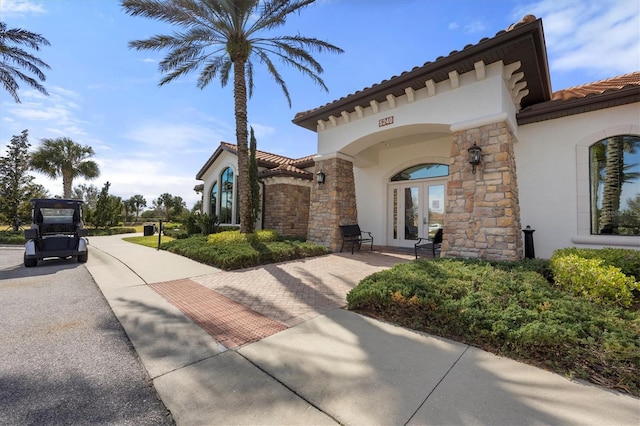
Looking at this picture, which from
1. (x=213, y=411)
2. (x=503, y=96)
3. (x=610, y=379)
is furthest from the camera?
(x=503, y=96)

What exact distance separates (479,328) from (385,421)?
1869mm

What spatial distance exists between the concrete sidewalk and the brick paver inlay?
29 millimetres

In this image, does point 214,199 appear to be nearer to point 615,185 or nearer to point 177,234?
point 177,234

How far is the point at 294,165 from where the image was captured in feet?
47.2

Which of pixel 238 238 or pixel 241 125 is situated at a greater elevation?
pixel 241 125

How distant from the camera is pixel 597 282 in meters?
3.73

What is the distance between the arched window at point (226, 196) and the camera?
15.3 meters

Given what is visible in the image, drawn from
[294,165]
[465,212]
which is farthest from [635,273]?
[294,165]

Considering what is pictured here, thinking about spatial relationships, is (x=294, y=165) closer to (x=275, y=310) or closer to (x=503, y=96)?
(x=503, y=96)

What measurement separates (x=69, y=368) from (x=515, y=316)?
194 inches

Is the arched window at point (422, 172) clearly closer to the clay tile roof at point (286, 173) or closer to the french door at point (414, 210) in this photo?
the french door at point (414, 210)

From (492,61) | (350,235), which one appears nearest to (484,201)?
(492,61)

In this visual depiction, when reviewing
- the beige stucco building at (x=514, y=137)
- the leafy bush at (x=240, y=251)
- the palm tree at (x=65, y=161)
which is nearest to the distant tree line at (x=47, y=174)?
the palm tree at (x=65, y=161)

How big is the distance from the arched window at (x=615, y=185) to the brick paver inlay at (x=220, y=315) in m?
8.29
